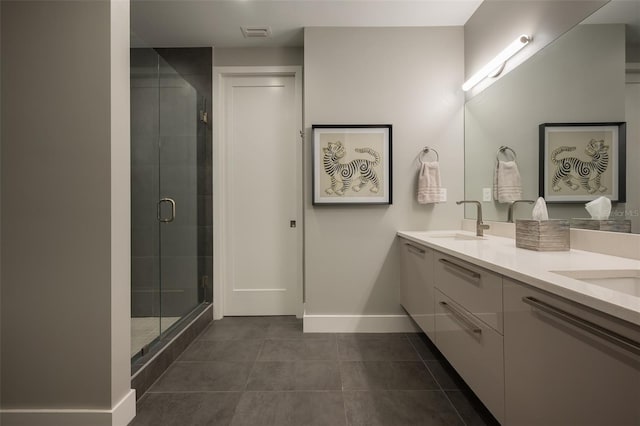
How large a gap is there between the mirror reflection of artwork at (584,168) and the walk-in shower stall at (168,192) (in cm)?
234

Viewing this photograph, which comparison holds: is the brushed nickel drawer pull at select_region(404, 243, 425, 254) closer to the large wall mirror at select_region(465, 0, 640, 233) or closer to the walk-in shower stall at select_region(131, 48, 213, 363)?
the large wall mirror at select_region(465, 0, 640, 233)

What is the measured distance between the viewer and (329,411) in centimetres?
146

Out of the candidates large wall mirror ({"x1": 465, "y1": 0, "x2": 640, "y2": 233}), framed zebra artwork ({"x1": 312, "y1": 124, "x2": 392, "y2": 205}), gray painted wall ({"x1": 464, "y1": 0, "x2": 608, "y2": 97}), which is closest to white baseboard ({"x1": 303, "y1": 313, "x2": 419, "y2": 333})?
framed zebra artwork ({"x1": 312, "y1": 124, "x2": 392, "y2": 205})

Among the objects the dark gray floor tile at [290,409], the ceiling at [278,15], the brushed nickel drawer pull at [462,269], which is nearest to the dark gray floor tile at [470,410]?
the dark gray floor tile at [290,409]

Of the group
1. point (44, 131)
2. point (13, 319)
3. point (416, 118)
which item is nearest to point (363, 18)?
point (416, 118)

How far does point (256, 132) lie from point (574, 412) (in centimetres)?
275

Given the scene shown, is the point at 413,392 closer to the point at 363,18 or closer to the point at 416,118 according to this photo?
the point at 416,118

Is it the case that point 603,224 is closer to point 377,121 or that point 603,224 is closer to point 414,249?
point 414,249

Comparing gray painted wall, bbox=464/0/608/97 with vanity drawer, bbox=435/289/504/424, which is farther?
gray painted wall, bbox=464/0/608/97

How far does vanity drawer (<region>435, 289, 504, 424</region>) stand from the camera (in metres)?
1.11

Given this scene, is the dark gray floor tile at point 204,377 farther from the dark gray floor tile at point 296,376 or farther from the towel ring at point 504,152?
the towel ring at point 504,152

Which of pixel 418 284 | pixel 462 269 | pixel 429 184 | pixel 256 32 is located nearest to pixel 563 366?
pixel 462 269

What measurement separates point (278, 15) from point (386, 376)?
268 cm

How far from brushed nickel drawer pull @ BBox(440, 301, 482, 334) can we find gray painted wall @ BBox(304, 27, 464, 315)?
0.87 m
